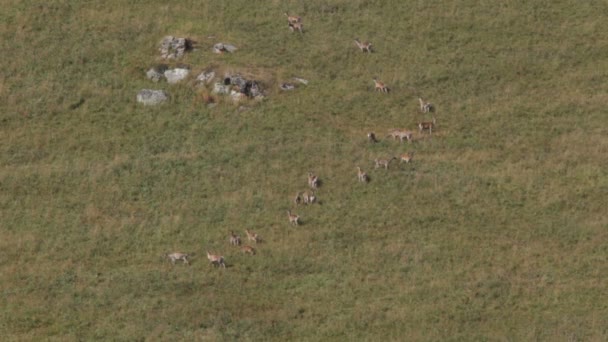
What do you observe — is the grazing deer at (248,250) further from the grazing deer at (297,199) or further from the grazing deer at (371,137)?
the grazing deer at (371,137)

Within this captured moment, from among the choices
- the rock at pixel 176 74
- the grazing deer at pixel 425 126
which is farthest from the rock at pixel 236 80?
the grazing deer at pixel 425 126

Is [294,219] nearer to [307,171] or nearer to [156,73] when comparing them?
[307,171]

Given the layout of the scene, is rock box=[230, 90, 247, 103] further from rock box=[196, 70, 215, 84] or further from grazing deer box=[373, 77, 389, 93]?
grazing deer box=[373, 77, 389, 93]

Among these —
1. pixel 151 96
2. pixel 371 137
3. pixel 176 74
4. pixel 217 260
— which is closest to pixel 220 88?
pixel 176 74

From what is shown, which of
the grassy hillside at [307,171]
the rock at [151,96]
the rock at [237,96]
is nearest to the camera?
the grassy hillside at [307,171]

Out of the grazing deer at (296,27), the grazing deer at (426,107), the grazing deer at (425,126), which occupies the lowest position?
the grazing deer at (425,126)

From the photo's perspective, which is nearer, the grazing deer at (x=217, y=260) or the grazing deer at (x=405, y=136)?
the grazing deer at (x=217, y=260)
